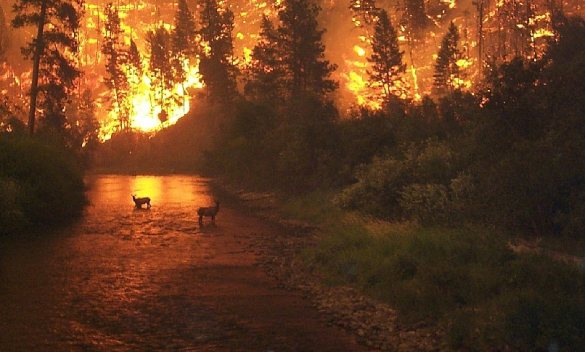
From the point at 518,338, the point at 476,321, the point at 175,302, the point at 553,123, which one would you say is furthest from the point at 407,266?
the point at 553,123

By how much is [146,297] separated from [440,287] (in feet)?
26.1

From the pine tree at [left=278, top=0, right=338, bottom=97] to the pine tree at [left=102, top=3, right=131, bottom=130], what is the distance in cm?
5287

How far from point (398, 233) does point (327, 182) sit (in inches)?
665

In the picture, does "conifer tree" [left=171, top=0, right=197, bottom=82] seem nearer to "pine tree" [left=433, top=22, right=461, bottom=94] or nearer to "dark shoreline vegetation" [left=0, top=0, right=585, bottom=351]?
"pine tree" [left=433, top=22, right=461, bottom=94]

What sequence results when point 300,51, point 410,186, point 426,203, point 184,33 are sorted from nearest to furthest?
point 426,203
point 410,186
point 300,51
point 184,33

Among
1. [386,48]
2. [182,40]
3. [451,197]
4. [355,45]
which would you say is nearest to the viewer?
[451,197]

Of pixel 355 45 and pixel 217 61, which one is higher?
pixel 355 45

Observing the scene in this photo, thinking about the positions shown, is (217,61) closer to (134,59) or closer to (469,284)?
(134,59)

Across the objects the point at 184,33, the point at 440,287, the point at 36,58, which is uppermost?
the point at 184,33

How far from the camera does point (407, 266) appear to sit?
14.7 metres

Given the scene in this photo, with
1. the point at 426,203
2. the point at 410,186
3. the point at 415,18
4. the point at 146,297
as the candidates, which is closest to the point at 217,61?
the point at 415,18

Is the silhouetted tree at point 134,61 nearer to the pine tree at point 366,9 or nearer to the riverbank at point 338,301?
the pine tree at point 366,9

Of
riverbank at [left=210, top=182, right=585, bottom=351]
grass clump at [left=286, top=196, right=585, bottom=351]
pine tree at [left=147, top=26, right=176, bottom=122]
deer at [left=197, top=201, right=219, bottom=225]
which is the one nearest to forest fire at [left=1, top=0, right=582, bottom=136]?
pine tree at [left=147, top=26, right=176, bottom=122]

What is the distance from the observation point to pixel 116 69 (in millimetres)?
102438
